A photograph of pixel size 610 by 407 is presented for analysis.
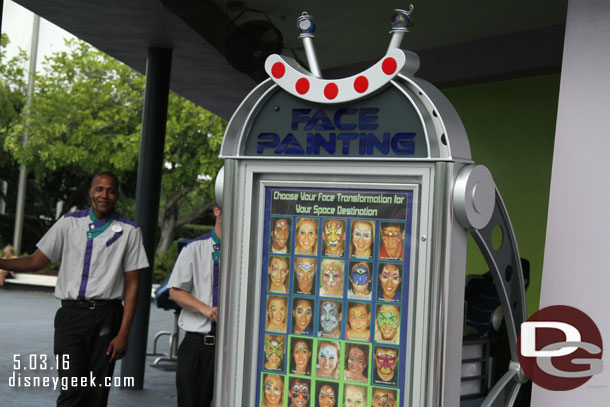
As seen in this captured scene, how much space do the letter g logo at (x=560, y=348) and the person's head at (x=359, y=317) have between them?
25.7 inches

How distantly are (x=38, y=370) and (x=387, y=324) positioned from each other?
497cm

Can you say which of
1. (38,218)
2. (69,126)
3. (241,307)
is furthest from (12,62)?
(241,307)

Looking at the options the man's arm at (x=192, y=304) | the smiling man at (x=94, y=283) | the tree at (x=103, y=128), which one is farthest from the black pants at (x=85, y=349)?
the tree at (x=103, y=128)

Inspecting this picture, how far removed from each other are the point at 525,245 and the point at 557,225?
3.12 metres

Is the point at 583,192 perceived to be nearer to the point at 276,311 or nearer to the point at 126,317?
the point at 276,311

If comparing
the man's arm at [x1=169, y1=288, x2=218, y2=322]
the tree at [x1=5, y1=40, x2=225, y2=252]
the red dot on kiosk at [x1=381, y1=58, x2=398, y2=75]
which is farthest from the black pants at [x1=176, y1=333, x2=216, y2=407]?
the tree at [x1=5, y1=40, x2=225, y2=252]

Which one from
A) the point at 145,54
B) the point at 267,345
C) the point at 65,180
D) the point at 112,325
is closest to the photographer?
the point at 267,345

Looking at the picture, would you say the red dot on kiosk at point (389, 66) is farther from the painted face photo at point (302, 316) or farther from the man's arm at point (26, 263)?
the man's arm at point (26, 263)

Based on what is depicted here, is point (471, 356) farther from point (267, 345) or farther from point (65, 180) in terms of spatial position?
point (65, 180)

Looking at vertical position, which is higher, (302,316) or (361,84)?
(361,84)

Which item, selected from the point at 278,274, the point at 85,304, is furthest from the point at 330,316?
the point at 85,304

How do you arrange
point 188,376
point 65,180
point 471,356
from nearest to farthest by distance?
point 471,356 → point 188,376 → point 65,180

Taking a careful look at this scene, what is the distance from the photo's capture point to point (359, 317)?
103 inches

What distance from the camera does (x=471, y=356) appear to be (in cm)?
321
